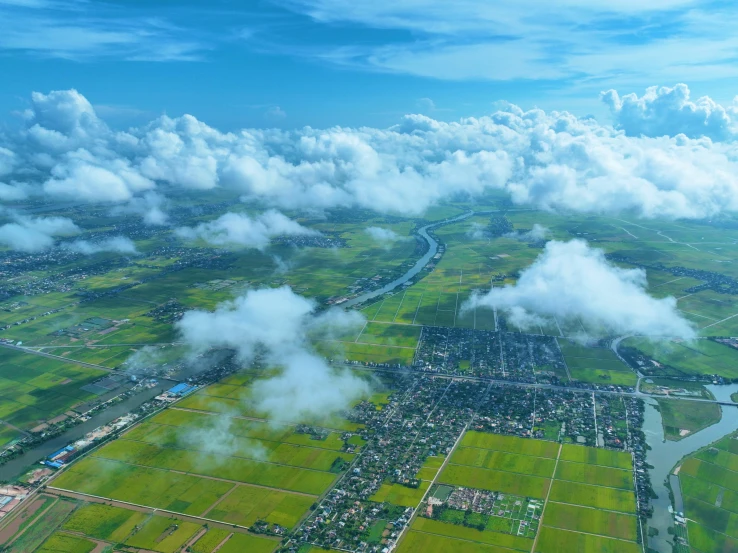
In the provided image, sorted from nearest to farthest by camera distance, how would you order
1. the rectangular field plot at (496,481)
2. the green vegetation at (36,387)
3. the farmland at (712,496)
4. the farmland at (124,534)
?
the farmland at (124,534)
the farmland at (712,496)
the rectangular field plot at (496,481)
the green vegetation at (36,387)

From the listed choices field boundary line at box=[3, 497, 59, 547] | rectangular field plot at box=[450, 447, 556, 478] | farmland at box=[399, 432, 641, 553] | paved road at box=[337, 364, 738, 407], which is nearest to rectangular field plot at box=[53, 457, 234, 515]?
field boundary line at box=[3, 497, 59, 547]

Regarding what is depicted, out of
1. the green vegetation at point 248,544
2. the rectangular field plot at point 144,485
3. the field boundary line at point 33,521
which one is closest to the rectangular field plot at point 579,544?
the green vegetation at point 248,544

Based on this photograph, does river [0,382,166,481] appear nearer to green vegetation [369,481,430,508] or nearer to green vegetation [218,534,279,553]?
green vegetation [218,534,279,553]

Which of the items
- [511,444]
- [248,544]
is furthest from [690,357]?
[248,544]

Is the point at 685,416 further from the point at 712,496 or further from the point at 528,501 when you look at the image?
the point at 528,501

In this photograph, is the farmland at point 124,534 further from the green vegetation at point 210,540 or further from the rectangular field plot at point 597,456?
the rectangular field plot at point 597,456
